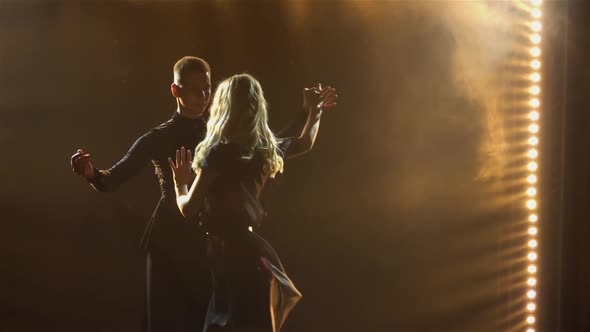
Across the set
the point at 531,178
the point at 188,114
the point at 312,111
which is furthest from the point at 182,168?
the point at 531,178

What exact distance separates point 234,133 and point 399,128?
1.43 ft

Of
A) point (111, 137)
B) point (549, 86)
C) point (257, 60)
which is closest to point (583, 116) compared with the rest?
point (549, 86)

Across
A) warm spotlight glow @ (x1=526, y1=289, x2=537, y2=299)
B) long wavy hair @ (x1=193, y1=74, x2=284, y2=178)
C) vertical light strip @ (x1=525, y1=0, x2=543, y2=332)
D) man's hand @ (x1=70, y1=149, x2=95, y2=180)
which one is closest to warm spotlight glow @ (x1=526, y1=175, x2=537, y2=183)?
vertical light strip @ (x1=525, y1=0, x2=543, y2=332)

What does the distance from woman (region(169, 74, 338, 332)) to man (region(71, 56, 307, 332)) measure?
0.03 m

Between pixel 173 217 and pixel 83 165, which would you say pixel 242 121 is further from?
pixel 83 165

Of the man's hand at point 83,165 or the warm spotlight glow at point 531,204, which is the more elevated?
the man's hand at point 83,165

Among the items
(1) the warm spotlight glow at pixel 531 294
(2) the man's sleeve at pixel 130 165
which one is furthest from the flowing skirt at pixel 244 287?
(1) the warm spotlight glow at pixel 531 294

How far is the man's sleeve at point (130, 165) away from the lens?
3.67 feet

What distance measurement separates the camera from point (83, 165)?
3.72 ft

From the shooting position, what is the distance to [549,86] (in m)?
1.15

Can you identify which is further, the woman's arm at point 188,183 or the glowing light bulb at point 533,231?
the glowing light bulb at point 533,231

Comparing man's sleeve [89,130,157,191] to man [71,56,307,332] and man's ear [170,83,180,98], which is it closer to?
man [71,56,307,332]

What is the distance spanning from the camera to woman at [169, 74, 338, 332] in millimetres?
1069

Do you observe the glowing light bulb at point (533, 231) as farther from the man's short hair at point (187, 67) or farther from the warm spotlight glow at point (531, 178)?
the man's short hair at point (187, 67)
